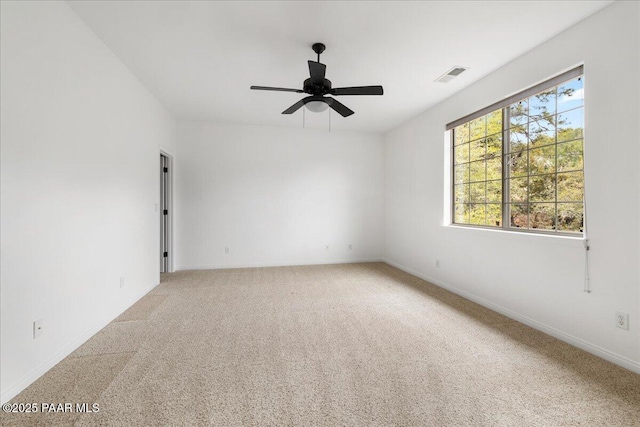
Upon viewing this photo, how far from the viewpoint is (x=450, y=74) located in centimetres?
334

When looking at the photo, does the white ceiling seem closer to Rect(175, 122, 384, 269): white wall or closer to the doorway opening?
the doorway opening

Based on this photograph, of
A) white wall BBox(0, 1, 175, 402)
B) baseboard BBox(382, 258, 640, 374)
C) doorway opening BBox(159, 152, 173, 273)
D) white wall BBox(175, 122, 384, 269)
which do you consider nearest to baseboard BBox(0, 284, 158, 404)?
white wall BBox(0, 1, 175, 402)

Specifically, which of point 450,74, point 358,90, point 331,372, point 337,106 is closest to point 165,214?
point 337,106

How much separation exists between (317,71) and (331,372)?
2460mm

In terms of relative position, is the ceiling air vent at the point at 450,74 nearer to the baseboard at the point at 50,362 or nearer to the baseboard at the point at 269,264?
the baseboard at the point at 269,264

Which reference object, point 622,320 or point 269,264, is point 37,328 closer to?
point 269,264

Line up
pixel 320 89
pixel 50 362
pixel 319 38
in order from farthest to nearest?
pixel 320 89
pixel 319 38
pixel 50 362

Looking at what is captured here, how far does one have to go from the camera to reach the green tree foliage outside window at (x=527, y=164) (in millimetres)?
2602

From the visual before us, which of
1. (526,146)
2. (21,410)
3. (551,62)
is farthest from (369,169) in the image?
(21,410)

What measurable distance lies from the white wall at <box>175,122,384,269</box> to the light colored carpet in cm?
219

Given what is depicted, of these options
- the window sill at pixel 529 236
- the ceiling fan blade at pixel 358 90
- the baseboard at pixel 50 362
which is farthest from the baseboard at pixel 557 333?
the baseboard at pixel 50 362

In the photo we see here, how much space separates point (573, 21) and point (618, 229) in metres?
1.77

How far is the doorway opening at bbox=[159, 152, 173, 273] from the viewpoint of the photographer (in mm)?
4988

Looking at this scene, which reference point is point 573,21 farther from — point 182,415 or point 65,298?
point 65,298
